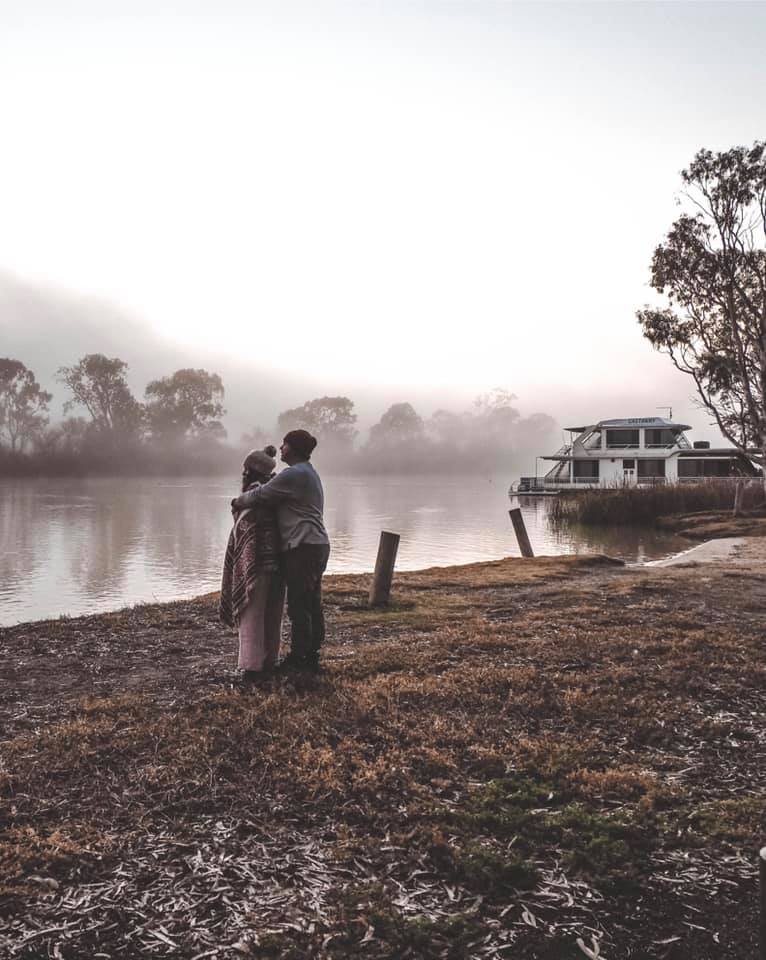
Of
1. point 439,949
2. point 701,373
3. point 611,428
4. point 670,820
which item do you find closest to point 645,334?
point 701,373

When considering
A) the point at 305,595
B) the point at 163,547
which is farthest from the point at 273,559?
the point at 163,547

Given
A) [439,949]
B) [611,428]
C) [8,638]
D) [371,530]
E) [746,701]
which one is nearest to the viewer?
[439,949]

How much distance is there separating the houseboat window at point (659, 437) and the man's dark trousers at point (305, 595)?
6315 cm

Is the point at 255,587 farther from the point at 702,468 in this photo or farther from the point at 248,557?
the point at 702,468

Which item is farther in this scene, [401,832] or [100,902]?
[401,832]

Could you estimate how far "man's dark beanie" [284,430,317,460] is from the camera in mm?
7527

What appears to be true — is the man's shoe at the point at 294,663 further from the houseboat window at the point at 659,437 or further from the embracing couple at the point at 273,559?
the houseboat window at the point at 659,437

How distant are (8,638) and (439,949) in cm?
878

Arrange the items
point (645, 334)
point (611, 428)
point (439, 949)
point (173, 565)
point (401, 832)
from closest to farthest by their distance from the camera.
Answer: point (439, 949) < point (401, 832) < point (645, 334) < point (173, 565) < point (611, 428)

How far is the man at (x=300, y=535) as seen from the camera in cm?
730

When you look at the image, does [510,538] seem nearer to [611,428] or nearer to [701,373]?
[701,373]

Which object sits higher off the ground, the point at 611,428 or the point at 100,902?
the point at 611,428

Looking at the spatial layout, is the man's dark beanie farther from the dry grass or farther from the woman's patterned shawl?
the dry grass

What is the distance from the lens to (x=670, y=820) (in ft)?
15.0
